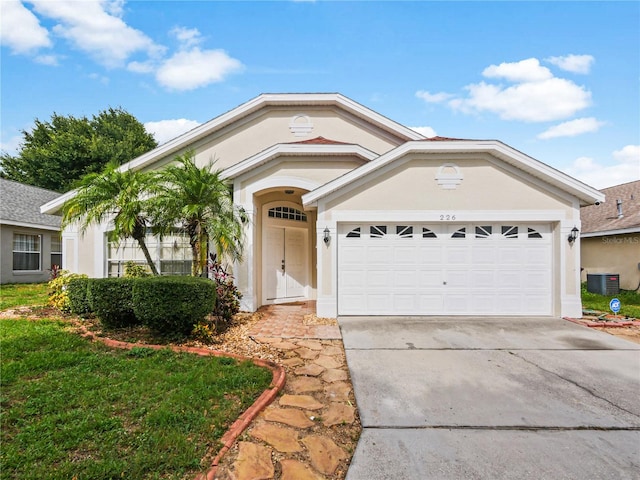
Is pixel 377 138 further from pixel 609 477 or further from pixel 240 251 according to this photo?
pixel 609 477

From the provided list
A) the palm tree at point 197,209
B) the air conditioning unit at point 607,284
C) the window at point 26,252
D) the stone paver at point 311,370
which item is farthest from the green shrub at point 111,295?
the air conditioning unit at point 607,284

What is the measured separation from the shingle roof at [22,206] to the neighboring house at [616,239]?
25.4 metres

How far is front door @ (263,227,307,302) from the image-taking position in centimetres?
989

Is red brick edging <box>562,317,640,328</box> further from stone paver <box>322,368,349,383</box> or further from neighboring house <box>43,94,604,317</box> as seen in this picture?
stone paver <box>322,368,349,383</box>

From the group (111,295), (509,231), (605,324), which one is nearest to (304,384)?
(111,295)

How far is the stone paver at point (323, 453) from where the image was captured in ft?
8.78

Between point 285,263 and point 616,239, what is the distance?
1399 cm

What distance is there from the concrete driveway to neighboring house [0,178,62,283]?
53.3 ft

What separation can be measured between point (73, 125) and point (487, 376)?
122 ft

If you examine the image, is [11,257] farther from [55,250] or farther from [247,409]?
[247,409]

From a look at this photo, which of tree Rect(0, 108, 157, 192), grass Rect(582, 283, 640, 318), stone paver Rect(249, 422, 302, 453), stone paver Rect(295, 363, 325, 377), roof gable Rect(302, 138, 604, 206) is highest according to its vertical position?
tree Rect(0, 108, 157, 192)

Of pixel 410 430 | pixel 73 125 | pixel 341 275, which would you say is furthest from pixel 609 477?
pixel 73 125

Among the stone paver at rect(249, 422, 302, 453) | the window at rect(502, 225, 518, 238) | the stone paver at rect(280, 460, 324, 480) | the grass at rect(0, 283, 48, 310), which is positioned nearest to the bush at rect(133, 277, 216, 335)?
the stone paver at rect(249, 422, 302, 453)

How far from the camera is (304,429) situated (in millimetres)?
3203
